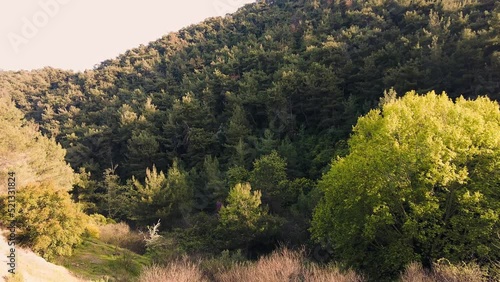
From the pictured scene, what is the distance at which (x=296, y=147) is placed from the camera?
4509 centimetres

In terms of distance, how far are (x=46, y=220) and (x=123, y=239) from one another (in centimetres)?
1284

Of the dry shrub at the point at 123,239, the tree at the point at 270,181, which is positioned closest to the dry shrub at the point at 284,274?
the tree at the point at 270,181

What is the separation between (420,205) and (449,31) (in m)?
→ 32.4

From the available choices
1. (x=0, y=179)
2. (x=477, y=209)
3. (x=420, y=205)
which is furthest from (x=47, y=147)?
(x=477, y=209)

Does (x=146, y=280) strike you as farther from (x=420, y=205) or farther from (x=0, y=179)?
(x=0, y=179)

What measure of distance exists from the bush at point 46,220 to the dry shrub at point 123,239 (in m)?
10.0

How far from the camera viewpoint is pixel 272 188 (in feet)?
116

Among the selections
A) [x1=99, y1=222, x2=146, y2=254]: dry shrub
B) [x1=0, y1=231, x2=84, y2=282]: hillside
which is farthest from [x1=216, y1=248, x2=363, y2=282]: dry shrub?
[x1=99, y1=222, x2=146, y2=254]: dry shrub

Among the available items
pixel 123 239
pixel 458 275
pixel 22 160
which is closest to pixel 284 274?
pixel 458 275

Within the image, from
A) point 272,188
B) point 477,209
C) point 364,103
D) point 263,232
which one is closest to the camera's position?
point 477,209

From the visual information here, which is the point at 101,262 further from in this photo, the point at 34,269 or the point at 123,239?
the point at 34,269

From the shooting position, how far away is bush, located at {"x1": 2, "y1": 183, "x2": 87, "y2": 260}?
2506 centimetres

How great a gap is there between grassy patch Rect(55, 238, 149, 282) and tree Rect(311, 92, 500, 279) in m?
16.1

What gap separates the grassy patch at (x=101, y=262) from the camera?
26.5 meters
